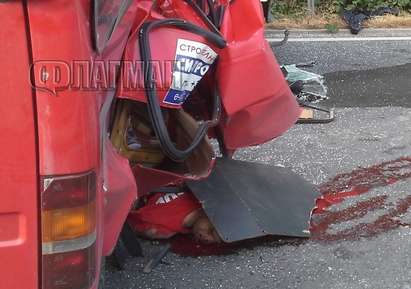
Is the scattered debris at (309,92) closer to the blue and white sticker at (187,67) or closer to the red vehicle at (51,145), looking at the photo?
the blue and white sticker at (187,67)

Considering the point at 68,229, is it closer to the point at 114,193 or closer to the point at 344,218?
the point at 114,193

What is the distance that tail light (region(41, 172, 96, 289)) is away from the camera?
170cm

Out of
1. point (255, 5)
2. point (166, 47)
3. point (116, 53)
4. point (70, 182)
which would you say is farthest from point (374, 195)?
point (70, 182)

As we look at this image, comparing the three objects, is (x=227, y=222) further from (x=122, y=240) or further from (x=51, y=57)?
(x=51, y=57)

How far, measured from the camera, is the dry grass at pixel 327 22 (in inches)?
327

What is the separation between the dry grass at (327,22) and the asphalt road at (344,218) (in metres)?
2.26

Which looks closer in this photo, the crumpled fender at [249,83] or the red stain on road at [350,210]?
the crumpled fender at [249,83]

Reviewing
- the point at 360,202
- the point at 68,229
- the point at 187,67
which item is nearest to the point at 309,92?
the point at 360,202

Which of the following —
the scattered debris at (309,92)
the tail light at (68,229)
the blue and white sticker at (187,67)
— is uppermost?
the blue and white sticker at (187,67)

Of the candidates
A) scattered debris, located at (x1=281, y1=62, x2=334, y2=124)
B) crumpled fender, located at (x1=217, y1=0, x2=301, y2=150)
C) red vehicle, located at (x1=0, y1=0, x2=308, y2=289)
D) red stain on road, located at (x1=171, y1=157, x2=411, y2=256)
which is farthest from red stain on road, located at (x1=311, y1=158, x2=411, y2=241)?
red vehicle, located at (x1=0, y1=0, x2=308, y2=289)

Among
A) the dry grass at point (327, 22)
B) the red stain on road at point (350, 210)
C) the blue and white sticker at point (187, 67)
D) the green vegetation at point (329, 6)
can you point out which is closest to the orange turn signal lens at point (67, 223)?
the blue and white sticker at point (187, 67)

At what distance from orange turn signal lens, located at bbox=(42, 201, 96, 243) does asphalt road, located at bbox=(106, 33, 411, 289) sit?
1.34 meters

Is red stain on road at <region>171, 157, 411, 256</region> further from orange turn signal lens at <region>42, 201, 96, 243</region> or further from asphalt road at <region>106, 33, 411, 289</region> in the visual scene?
orange turn signal lens at <region>42, 201, 96, 243</region>

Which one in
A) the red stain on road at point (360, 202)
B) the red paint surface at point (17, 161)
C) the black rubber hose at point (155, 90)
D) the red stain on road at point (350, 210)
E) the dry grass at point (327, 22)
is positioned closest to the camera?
the red paint surface at point (17, 161)
